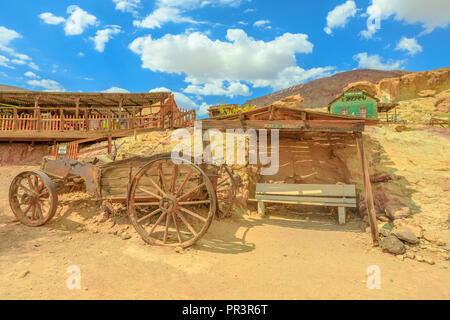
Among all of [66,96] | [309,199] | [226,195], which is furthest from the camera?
[66,96]

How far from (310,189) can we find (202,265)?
14.1ft

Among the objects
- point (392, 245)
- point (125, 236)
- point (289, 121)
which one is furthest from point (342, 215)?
point (125, 236)

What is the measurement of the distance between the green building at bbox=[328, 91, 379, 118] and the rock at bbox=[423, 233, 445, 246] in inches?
952

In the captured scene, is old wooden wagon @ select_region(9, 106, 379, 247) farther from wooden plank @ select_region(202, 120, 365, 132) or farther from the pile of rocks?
the pile of rocks

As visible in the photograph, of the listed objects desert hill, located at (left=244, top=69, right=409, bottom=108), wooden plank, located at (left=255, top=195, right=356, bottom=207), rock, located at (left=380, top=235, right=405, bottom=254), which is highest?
desert hill, located at (left=244, top=69, right=409, bottom=108)

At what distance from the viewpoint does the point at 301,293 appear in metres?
2.78

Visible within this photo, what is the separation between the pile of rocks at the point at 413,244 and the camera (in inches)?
154

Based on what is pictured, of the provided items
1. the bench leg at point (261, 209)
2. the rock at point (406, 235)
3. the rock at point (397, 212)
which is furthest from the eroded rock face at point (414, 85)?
the rock at point (406, 235)

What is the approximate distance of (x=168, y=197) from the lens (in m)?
3.87

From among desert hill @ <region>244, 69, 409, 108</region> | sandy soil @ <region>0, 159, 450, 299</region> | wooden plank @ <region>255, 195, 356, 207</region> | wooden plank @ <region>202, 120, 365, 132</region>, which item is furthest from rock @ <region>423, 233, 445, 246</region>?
desert hill @ <region>244, 69, 409, 108</region>

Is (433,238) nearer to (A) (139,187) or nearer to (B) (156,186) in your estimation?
(B) (156,186)

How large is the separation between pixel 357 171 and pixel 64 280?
7.49 metres

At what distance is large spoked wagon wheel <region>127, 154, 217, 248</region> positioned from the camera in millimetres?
3744
